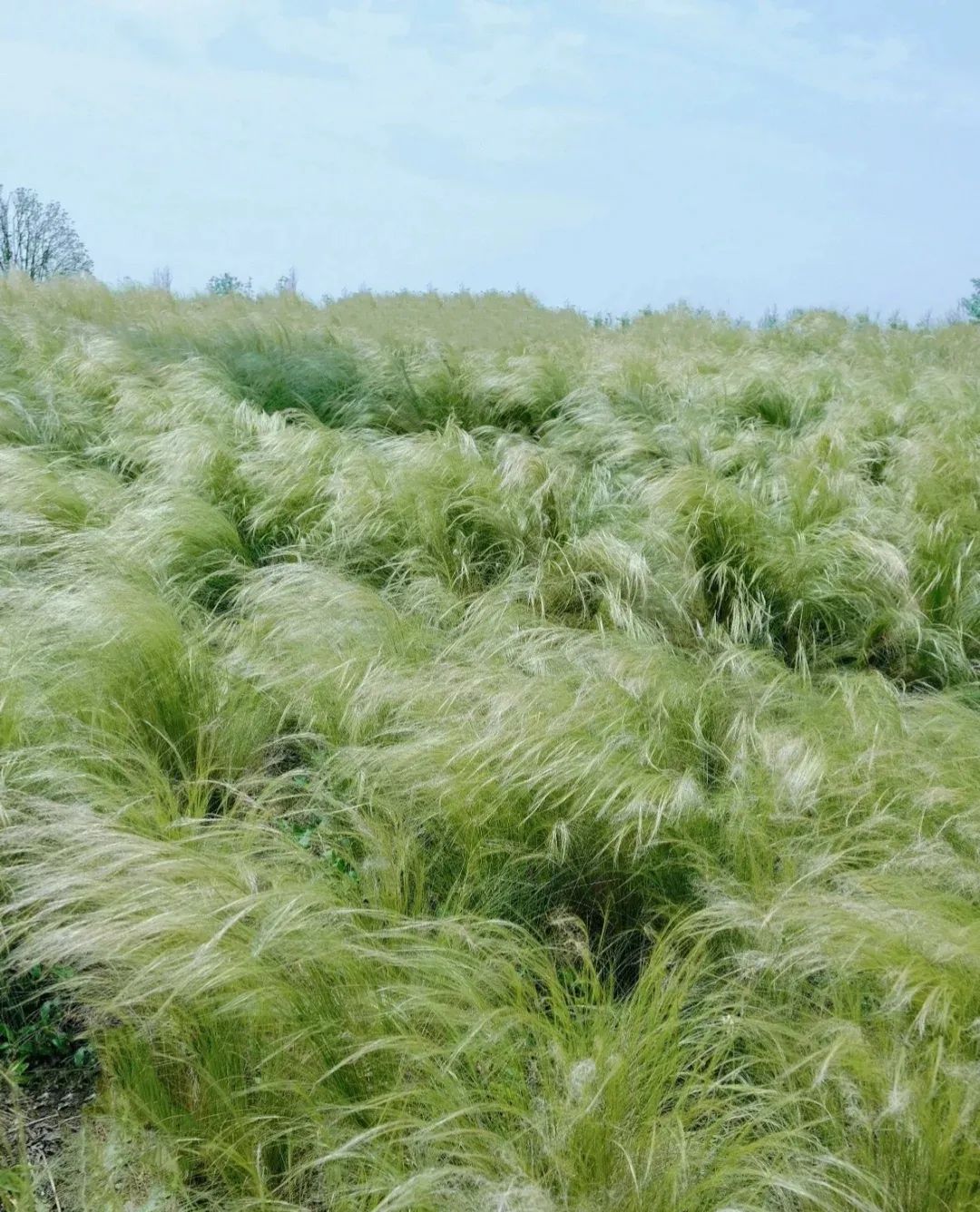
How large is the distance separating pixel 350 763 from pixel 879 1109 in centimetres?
131

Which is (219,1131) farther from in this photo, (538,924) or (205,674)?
(205,674)

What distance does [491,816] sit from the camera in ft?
7.86

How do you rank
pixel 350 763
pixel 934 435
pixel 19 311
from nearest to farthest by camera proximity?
pixel 350 763 → pixel 934 435 → pixel 19 311

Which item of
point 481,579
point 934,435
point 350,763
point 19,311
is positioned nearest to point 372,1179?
point 350,763

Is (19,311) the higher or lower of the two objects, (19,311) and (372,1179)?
the higher

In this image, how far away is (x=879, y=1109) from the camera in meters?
1.66

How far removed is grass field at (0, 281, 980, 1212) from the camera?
5.49 feet

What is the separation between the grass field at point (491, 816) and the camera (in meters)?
1.67

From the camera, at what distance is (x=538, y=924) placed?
7.59 feet

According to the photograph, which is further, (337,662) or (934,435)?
(934,435)

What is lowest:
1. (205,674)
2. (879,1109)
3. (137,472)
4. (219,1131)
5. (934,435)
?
(219,1131)

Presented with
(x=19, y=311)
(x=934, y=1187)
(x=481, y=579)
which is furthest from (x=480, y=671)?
(x=19, y=311)

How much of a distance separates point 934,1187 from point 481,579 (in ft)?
8.84

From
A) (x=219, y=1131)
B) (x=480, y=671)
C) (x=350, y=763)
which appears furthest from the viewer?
(x=480, y=671)
